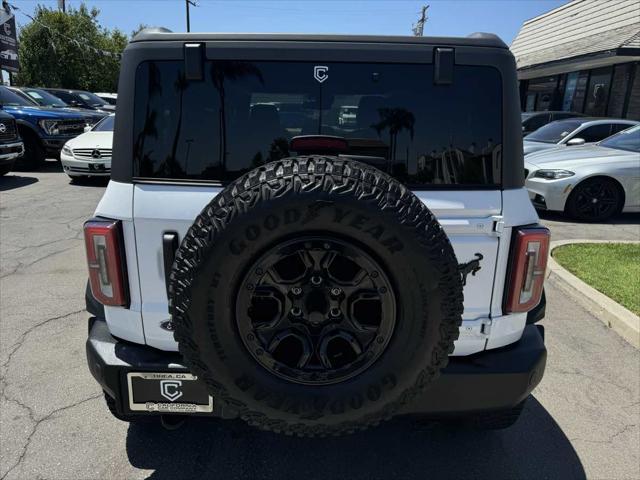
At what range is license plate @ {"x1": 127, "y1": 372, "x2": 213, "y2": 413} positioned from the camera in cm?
192

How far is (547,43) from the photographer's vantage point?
1983 cm

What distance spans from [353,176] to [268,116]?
1.94 feet

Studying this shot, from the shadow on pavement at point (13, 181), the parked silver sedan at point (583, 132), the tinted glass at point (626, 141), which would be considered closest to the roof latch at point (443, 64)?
the tinted glass at point (626, 141)

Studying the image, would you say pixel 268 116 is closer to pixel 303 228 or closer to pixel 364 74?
pixel 364 74

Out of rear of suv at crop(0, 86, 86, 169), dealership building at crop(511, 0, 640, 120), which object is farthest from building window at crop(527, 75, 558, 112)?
rear of suv at crop(0, 86, 86, 169)

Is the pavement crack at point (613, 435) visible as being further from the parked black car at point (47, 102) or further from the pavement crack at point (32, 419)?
the parked black car at point (47, 102)

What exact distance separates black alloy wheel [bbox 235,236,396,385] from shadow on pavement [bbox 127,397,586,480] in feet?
2.67

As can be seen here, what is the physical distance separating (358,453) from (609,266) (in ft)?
13.4

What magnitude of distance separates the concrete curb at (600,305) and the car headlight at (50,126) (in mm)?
11836

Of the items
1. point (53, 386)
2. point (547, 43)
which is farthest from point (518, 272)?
point (547, 43)

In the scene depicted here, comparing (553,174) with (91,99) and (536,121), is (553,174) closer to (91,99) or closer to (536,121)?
(536,121)

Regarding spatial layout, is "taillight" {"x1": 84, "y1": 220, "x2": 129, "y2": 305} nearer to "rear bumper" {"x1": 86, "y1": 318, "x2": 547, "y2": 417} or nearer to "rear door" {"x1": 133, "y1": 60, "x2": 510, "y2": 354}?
"rear door" {"x1": 133, "y1": 60, "x2": 510, "y2": 354}

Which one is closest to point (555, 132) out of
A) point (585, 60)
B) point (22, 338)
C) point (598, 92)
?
point (585, 60)

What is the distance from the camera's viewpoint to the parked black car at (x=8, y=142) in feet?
31.7
